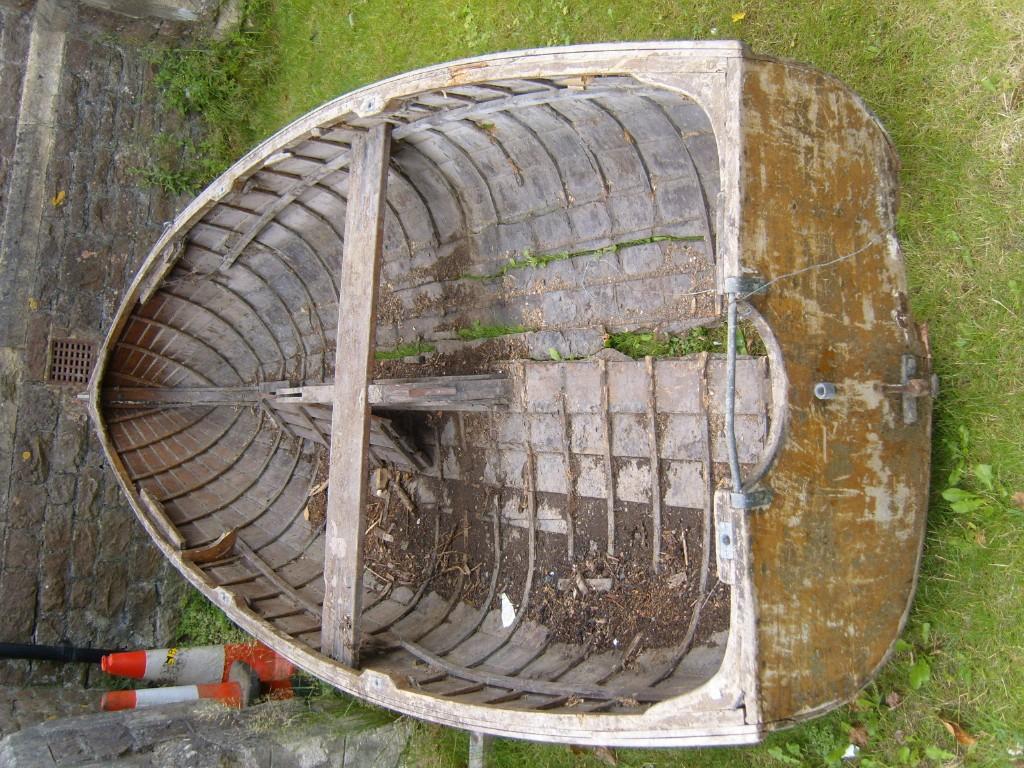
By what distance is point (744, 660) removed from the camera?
2.72m

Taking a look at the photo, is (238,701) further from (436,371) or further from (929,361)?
(929,361)

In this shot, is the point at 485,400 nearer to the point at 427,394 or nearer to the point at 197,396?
the point at 427,394

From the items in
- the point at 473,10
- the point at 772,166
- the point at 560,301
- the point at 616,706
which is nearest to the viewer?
the point at 772,166

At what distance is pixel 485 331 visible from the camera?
4.75 meters

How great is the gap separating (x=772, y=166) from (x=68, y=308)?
211 inches

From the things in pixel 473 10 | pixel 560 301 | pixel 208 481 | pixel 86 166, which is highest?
pixel 473 10

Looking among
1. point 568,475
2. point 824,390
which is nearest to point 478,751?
point 568,475

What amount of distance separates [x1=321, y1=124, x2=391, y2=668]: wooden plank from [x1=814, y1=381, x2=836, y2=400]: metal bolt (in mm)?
2246

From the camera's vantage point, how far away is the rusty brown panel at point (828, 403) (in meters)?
2.88

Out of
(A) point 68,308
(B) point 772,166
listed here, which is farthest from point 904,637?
(A) point 68,308

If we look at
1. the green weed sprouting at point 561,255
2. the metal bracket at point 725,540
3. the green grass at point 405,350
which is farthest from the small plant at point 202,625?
the metal bracket at point 725,540

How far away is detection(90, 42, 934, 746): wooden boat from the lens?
2.97 meters

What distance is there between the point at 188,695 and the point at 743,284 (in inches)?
178

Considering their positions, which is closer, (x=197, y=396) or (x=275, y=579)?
(x=275, y=579)
